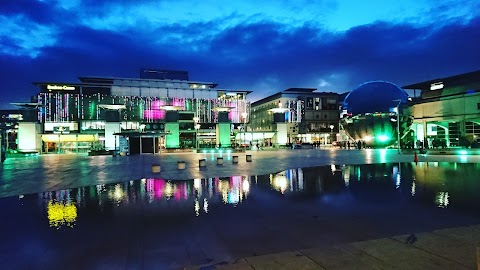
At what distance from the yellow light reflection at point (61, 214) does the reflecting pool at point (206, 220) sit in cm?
3

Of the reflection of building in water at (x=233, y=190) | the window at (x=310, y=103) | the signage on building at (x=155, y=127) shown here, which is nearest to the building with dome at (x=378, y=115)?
the reflection of building in water at (x=233, y=190)

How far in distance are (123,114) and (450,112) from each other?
6278 cm

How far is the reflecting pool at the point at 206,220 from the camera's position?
5.84 m

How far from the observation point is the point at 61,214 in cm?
920

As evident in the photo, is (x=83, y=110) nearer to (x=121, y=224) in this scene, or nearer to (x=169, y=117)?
(x=169, y=117)

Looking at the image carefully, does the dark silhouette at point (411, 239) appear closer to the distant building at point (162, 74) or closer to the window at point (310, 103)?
the distant building at point (162, 74)

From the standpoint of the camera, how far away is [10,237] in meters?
6.99

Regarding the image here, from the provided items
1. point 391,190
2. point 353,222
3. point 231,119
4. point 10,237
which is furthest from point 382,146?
point 10,237

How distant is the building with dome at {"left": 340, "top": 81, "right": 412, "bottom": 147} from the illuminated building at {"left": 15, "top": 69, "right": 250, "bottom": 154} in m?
30.7

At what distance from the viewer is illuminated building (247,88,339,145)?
90625 mm

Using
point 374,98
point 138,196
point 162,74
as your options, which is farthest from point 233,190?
point 162,74

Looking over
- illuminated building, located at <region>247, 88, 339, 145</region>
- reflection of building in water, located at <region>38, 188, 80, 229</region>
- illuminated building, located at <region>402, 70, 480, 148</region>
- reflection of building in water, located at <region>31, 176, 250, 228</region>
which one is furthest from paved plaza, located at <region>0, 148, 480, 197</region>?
illuminated building, located at <region>247, 88, 339, 145</region>

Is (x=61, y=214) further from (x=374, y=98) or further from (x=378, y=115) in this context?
(x=374, y=98)

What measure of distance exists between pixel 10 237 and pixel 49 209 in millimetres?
3103
